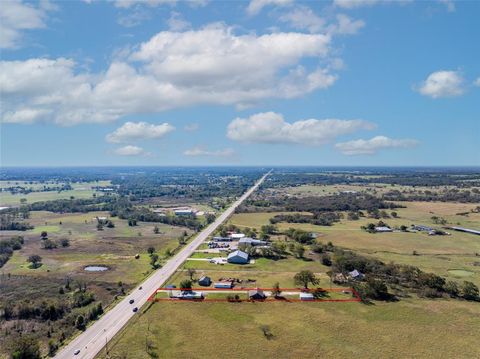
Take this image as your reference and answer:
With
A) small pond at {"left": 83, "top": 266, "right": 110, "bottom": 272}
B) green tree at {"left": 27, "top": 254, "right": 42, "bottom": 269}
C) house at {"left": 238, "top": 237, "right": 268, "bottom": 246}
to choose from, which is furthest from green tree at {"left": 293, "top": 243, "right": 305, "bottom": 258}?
green tree at {"left": 27, "top": 254, "right": 42, "bottom": 269}

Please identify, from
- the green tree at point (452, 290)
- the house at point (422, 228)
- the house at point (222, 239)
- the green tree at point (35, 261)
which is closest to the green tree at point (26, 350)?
the green tree at point (35, 261)

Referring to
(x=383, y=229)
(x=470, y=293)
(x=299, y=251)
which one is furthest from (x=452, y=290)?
(x=383, y=229)

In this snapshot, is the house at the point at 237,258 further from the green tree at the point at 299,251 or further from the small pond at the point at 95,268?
the small pond at the point at 95,268

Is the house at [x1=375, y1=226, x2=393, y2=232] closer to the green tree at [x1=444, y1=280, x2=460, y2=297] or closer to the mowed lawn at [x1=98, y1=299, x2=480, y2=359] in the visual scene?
the green tree at [x1=444, y1=280, x2=460, y2=297]

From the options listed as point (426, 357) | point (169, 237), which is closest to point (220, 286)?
point (426, 357)

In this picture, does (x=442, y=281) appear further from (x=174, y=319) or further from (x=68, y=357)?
(x=68, y=357)
